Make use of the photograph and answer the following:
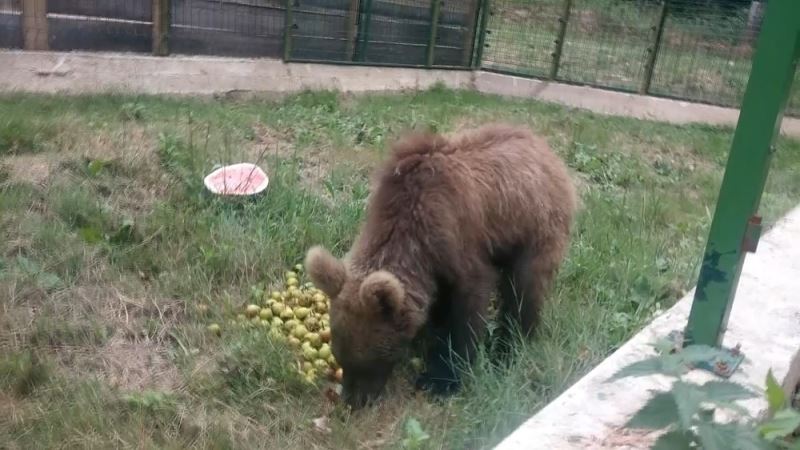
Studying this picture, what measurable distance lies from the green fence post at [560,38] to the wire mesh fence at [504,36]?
0.02 meters

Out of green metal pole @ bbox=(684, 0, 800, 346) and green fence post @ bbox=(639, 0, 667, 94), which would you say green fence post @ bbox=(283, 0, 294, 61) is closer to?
green fence post @ bbox=(639, 0, 667, 94)

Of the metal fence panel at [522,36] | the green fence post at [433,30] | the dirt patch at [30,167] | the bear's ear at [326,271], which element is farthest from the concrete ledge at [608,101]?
the bear's ear at [326,271]

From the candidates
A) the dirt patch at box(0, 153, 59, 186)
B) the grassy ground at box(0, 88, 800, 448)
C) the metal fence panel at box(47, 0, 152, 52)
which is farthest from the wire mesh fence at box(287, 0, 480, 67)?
the dirt patch at box(0, 153, 59, 186)

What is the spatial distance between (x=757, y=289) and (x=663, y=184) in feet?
16.9

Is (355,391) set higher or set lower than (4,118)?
lower

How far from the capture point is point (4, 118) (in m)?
7.30

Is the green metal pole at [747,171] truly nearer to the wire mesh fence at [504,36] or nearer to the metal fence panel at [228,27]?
the wire mesh fence at [504,36]

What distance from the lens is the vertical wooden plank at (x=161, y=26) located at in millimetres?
10680

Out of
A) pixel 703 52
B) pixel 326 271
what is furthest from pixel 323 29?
pixel 326 271

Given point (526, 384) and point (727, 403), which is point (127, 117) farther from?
point (727, 403)

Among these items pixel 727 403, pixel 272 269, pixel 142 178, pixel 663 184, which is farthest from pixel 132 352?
pixel 663 184

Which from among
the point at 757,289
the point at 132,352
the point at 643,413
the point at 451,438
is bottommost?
the point at 132,352

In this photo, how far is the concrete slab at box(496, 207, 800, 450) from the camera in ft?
10.1

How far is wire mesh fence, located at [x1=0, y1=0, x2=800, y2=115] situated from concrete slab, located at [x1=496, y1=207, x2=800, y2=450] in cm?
827
